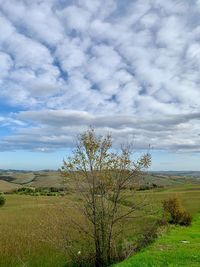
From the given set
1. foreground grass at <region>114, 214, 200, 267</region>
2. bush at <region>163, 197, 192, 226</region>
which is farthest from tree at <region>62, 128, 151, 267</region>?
bush at <region>163, 197, 192, 226</region>

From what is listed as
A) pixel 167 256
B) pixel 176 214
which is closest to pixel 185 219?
pixel 176 214

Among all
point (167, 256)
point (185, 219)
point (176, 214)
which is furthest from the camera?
point (176, 214)

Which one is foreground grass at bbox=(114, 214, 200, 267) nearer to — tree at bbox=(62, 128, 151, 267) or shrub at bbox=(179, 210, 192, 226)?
tree at bbox=(62, 128, 151, 267)

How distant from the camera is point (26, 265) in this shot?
1820 cm

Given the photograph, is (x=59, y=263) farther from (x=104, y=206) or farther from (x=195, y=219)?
(x=195, y=219)

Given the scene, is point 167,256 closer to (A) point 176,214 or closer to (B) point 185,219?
(B) point 185,219

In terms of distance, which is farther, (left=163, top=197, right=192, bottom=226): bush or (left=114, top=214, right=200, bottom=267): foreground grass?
(left=163, top=197, right=192, bottom=226): bush

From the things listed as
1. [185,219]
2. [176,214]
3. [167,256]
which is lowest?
[167,256]

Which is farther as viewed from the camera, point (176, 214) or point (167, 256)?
point (176, 214)

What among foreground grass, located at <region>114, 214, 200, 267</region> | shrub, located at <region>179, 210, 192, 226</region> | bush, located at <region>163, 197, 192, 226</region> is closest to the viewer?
foreground grass, located at <region>114, 214, 200, 267</region>

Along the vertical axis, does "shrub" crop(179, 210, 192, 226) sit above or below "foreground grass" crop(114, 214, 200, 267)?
above

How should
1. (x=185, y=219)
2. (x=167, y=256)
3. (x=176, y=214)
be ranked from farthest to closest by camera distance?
(x=176, y=214) → (x=185, y=219) → (x=167, y=256)

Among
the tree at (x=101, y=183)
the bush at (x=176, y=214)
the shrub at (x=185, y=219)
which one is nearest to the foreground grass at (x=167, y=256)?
the tree at (x=101, y=183)

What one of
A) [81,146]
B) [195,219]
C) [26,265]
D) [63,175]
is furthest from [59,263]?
[195,219]
